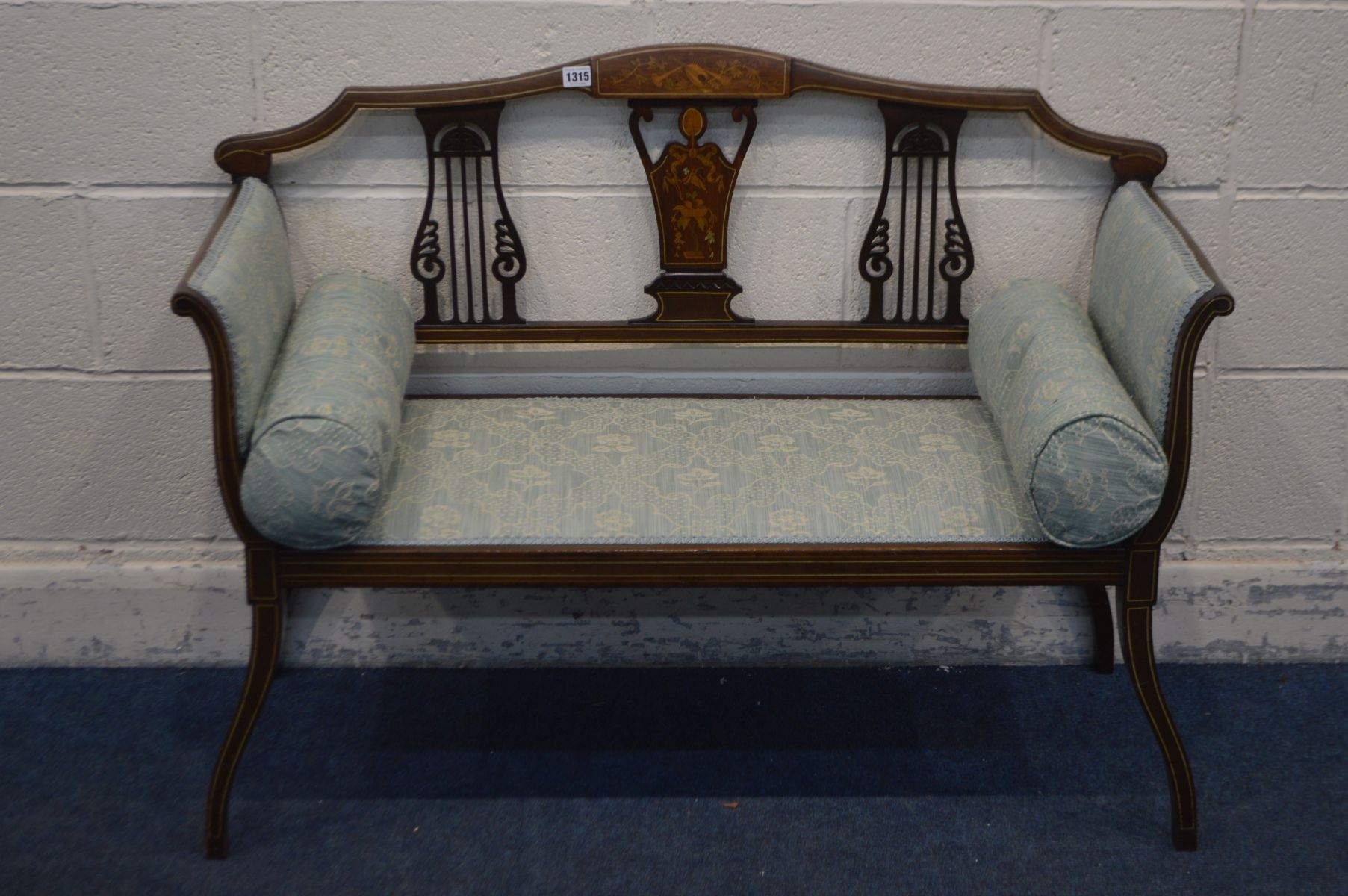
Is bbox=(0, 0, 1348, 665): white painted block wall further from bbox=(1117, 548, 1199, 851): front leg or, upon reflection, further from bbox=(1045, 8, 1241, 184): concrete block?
bbox=(1117, 548, 1199, 851): front leg

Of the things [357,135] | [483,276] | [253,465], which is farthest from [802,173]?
[253,465]

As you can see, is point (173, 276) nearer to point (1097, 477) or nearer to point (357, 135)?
point (357, 135)

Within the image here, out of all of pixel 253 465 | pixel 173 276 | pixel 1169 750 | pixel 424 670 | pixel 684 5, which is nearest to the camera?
pixel 253 465

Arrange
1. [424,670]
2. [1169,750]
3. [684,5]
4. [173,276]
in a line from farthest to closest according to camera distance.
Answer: [424,670] < [173,276] < [684,5] < [1169,750]

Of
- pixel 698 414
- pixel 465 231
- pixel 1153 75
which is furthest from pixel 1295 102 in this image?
pixel 465 231

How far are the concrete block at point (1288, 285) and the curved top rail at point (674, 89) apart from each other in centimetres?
37

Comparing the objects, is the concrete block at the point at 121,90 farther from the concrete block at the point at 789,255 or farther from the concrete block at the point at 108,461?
the concrete block at the point at 789,255

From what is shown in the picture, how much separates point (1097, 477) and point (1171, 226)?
1.41 feet

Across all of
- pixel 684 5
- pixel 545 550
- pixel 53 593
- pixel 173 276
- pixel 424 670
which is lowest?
pixel 424 670

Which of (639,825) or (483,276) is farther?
(483,276)

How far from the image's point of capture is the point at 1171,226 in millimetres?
1823

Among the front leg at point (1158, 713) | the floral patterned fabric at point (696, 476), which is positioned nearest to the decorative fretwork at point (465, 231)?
the floral patterned fabric at point (696, 476)

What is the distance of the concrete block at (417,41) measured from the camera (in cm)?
198

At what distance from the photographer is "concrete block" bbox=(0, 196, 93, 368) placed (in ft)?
6.81
